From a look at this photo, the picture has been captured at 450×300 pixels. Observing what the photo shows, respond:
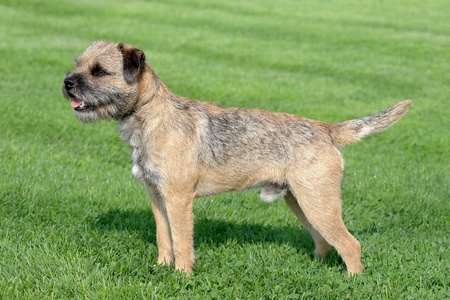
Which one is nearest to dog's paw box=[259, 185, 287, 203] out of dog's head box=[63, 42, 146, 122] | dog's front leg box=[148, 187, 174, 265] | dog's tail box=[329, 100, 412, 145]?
dog's tail box=[329, 100, 412, 145]

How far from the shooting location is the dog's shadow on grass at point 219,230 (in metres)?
7.25

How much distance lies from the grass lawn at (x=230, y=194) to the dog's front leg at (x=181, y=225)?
0.22 metres

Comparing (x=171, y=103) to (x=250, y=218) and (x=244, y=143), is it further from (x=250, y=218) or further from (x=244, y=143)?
(x=250, y=218)

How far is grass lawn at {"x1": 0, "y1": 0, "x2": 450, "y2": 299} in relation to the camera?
6.02 metres

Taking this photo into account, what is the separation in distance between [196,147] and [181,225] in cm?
78

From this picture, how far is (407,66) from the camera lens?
1989 cm

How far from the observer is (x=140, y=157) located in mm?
6234

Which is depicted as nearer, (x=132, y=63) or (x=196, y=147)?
(x=132, y=63)

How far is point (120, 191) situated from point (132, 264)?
2621mm

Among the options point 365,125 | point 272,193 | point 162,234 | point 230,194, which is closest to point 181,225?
point 162,234

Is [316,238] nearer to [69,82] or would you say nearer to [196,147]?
[196,147]

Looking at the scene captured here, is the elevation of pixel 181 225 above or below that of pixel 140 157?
below

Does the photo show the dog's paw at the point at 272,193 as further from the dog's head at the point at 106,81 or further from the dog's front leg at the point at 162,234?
the dog's head at the point at 106,81

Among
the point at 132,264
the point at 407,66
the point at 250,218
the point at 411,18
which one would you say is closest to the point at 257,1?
the point at 411,18
